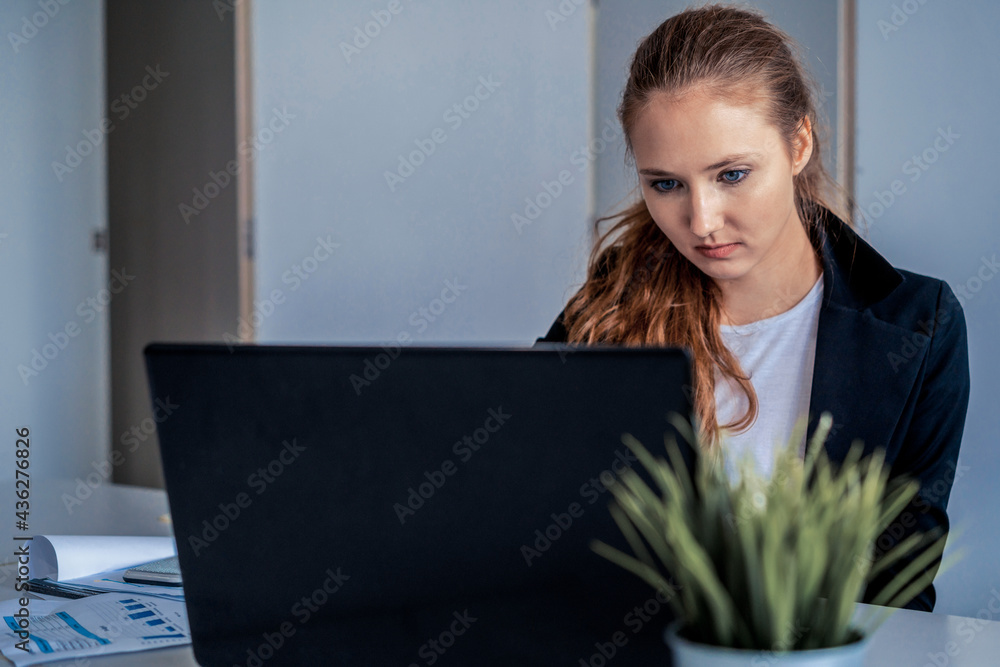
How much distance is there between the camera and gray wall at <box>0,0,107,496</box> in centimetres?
313

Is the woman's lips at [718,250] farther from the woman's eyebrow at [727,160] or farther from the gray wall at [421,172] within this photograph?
the gray wall at [421,172]

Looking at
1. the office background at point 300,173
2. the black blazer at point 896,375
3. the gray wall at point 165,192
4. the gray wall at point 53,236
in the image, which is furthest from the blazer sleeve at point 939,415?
the gray wall at point 53,236

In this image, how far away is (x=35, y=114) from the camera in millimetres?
Answer: 3186

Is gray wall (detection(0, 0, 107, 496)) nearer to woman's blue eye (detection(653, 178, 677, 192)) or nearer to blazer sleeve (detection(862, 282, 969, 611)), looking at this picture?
woman's blue eye (detection(653, 178, 677, 192))

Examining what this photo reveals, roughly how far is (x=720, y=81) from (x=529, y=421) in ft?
2.77

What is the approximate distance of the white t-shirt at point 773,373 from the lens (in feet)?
4.48

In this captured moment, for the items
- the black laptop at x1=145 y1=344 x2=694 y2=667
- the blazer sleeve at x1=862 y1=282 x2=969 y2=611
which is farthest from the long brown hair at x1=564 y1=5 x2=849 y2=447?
the black laptop at x1=145 y1=344 x2=694 y2=667

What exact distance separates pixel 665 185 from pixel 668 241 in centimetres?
26

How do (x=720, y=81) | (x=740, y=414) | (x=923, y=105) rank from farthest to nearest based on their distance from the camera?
(x=923, y=105) → (x=740, y=414) → (x=720, y=81)

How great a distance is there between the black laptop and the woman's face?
705 mm

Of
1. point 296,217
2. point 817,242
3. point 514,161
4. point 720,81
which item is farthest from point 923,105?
point 296,217

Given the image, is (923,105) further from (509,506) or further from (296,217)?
(296,217)

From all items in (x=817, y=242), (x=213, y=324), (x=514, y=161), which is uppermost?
(x=514, y=161)

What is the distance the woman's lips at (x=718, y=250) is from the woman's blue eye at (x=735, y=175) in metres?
0.10
